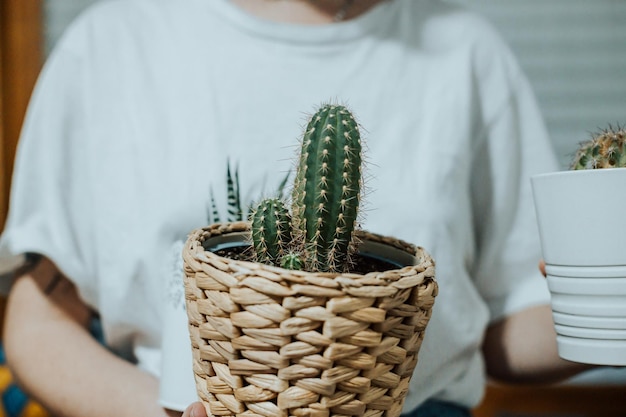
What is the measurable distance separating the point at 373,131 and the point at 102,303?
445 mm

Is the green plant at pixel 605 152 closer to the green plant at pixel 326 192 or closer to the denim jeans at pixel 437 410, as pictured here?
the green plant at pixel 326 192

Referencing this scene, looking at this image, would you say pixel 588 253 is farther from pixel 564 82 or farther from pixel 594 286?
pixel 564 82

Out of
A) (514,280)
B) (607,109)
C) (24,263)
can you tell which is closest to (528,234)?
(514,280)

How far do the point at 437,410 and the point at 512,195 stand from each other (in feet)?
1.12

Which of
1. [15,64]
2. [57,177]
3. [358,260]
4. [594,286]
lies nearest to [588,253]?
[594,286]

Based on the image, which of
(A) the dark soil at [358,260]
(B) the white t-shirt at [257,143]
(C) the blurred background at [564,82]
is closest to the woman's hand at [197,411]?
(A) the dark soil at [358,260]

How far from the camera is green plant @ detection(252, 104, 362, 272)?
478 millimetres

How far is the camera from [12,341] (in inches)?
33.8

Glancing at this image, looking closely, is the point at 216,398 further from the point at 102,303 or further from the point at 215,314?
the point at 102,303

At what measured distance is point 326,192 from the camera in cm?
48

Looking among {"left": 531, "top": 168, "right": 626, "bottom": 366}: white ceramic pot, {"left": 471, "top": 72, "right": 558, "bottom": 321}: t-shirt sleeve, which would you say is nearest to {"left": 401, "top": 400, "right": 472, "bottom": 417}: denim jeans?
{"left": 471, "top": 72, "right": 558, "bottom": 321}: t-shirt sleeve

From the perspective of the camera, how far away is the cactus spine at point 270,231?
504 millimetres

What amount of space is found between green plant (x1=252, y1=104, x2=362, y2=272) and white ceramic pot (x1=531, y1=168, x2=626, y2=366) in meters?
0.19

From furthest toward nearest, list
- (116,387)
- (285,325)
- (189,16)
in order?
1. (189,16)
2. (116,387)
3. (285,325)
